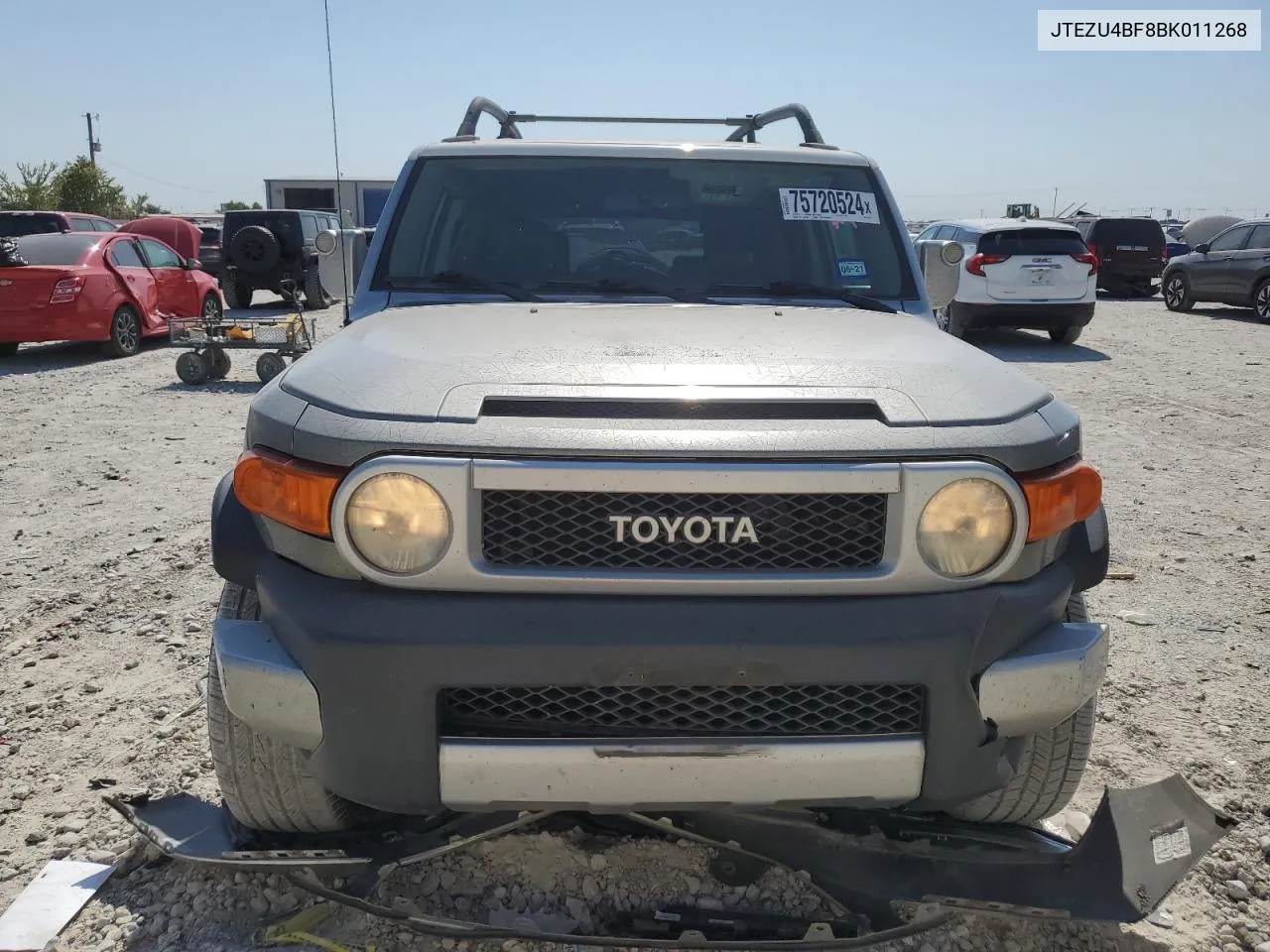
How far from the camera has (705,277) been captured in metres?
3.31

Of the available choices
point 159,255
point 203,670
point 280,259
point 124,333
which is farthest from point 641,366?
point 280,259

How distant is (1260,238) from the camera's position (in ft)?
53.6

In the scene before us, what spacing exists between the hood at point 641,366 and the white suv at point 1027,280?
10.9 m

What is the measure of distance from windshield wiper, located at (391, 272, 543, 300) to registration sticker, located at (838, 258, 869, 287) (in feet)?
3.32

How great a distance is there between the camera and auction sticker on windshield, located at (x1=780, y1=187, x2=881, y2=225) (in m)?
3.43

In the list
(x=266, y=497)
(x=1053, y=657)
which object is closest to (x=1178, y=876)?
(x=1053, y=657)

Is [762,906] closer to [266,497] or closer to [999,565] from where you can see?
[999,565]

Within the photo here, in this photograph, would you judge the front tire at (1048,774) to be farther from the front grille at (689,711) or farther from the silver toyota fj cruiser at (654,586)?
the front grille at (689,711)

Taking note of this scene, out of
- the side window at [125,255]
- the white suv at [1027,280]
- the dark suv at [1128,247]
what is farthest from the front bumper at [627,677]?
the dark suv at [1128,247]

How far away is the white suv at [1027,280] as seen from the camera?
42.6 feet

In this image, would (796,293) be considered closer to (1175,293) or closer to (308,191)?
(1175,293)

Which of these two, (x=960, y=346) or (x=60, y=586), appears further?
(x=60, y=586)

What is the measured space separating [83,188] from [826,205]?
43.5 m

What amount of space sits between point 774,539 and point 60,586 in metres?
3.81
